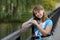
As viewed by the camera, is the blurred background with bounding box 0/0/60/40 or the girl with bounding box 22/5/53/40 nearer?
the girl with bounding box 22/5/53/40

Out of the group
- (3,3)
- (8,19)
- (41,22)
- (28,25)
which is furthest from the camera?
(8,19)

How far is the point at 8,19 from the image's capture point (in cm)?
2233

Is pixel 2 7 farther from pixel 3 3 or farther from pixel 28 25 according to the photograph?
pixel 28 25

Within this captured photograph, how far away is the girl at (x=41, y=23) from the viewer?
3871 mm

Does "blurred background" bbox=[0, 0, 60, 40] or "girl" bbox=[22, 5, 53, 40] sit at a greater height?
"girl" bbox=[22, 5, 53, 40]

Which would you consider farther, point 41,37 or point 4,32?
point 4,32

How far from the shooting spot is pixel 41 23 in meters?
3.94

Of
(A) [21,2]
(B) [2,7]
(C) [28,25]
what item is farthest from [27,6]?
(C) [28,25]

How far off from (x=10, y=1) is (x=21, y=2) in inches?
46.3

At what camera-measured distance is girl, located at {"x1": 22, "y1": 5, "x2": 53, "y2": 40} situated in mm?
3871

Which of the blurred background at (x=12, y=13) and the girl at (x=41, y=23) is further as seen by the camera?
the blurred background at (x=12, y=13)

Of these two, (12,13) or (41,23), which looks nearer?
(41,23)

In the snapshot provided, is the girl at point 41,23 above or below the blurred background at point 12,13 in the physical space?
above

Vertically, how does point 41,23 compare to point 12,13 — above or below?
above
